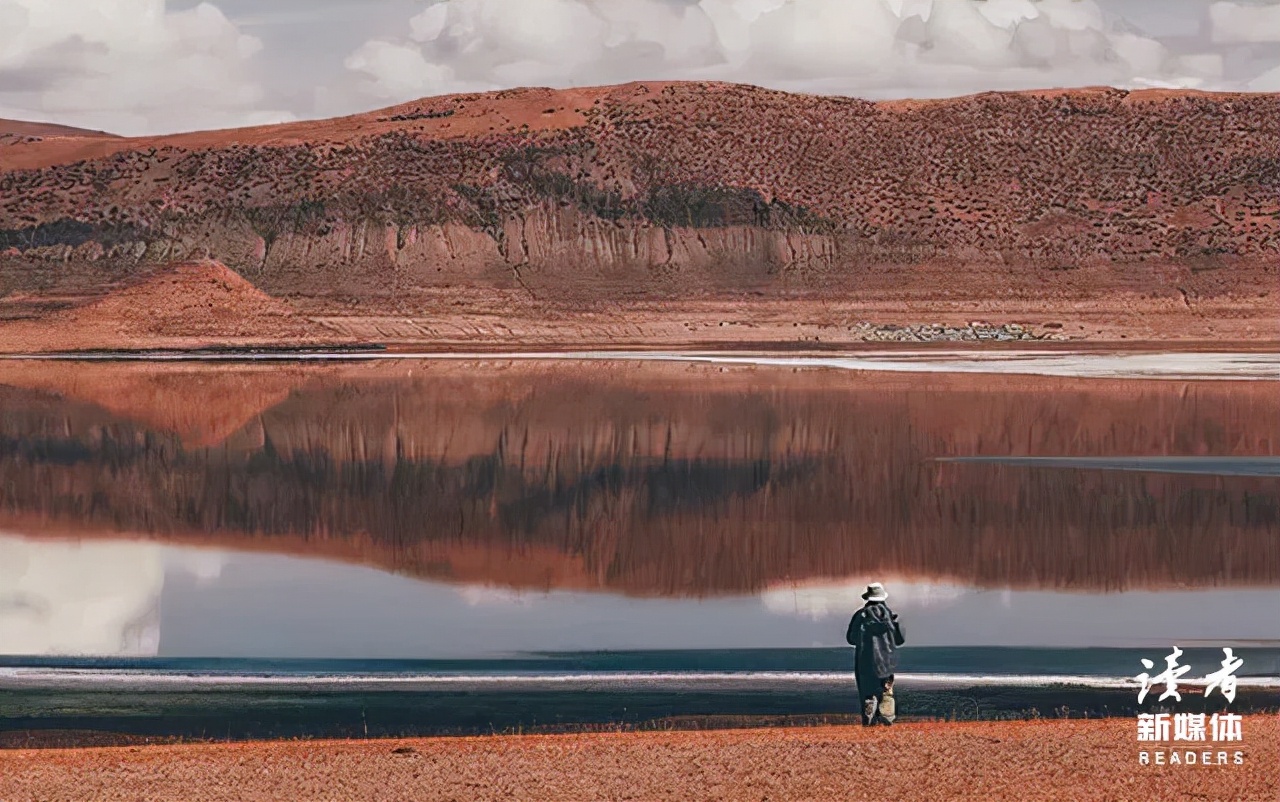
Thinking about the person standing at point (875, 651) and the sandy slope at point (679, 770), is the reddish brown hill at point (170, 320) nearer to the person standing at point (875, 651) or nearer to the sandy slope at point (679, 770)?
the sandy slope at point (679, 770)

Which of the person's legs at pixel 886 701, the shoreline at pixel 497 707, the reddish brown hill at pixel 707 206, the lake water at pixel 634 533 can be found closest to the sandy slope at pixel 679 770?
the person's legs at pixel 886 701

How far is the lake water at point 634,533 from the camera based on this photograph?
1539 centimetres

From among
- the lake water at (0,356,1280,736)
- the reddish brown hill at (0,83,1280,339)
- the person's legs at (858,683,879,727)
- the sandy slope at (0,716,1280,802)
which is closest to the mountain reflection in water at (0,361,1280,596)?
the lake water at (0,356,1280,736)

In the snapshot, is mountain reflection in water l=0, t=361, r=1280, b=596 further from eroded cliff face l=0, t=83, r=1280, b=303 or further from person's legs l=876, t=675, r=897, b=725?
eroded cliff face l=0, t=83, r=1280, b=303

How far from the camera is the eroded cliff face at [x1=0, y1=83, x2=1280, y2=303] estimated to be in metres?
97.1

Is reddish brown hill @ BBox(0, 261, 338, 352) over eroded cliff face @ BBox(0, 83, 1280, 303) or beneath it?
beneath

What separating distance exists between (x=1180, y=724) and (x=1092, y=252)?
92.5 meters

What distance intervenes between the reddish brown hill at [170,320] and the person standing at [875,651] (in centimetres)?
6857

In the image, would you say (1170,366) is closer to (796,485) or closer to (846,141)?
(796,485)

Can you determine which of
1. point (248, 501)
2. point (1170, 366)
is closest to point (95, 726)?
point (248, 501)

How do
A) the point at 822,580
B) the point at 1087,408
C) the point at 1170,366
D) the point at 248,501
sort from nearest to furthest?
the point at 822,580 < the point at 248,501 < the point at 1087,408 < the point at 1170,366

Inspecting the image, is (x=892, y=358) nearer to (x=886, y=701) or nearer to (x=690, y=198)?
(x=690, y=198)

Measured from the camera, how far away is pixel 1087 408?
4034 centimetres

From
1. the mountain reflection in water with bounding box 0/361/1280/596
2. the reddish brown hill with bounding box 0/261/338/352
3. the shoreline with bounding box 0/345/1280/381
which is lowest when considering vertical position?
the mountain reflection in water with bounding box 0/361/1280/596
